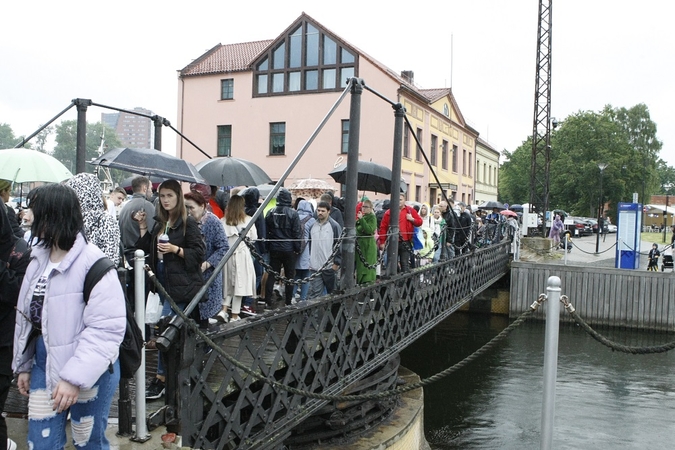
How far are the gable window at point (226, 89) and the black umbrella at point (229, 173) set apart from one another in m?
25.0

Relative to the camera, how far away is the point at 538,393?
1446cm

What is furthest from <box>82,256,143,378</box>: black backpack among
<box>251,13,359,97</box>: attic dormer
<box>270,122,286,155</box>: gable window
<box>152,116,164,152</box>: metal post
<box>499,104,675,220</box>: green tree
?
<box>499,104,675,220</box>: green tree

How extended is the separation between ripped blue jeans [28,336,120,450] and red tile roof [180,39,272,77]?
30136 mm

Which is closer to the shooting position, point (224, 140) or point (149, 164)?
point (149, 164)

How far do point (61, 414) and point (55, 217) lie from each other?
0.93 metres

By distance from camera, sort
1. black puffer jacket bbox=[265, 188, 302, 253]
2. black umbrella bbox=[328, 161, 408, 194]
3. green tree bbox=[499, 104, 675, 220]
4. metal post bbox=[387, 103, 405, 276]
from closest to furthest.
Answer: metal post bbox=[387, 103, 405, 276] < black puffer jacket bbox=[265, 188, 302, 253] < black umbrella bbox=[328, 161, 408, 194] < green tree bbox=[499, 104, 675, 220]

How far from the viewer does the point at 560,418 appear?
12992 mm

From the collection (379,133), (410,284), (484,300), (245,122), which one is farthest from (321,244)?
(245,122)

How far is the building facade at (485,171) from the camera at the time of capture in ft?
159

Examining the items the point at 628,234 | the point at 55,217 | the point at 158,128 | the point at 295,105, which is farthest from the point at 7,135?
the point at 55,217

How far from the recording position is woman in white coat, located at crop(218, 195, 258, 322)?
21.6ft

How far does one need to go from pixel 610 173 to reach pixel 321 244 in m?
58.9

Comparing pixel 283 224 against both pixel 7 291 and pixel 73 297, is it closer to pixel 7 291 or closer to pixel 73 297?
pixel 7 291

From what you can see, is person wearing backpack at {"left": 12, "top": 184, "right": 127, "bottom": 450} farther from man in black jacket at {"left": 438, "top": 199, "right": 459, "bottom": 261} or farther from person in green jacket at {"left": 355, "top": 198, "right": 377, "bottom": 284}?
man in black jacket at {"left": 438, "top": 199, "right": 459, "bottom": 261}
